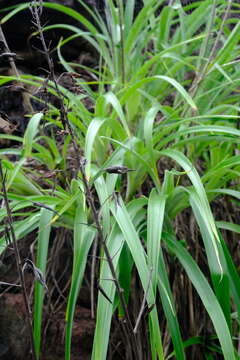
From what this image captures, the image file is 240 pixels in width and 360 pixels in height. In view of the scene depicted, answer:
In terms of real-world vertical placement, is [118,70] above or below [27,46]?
below

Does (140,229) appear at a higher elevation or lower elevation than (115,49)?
lower

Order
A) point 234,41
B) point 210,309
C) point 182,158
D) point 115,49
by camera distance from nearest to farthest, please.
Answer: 1. point 210,309
2. point 182,158
3. point 234,41
4. point 115,49

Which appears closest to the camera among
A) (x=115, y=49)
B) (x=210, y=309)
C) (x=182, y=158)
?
(x=210, y=309)

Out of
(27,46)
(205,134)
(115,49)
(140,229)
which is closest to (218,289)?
(140,229)

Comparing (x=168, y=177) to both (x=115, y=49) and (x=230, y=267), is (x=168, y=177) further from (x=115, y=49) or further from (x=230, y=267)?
(x=115, y=49)

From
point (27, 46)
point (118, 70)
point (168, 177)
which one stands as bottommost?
point (168, 177)

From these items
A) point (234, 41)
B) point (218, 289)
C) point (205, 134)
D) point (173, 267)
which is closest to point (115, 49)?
point (234, 41)

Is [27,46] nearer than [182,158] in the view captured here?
No

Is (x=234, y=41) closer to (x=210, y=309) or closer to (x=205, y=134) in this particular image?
(x=205, y=134)

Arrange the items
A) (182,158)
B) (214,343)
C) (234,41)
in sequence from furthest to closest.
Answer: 1. (234,41)
2. (214,343)
3. (182,158)
